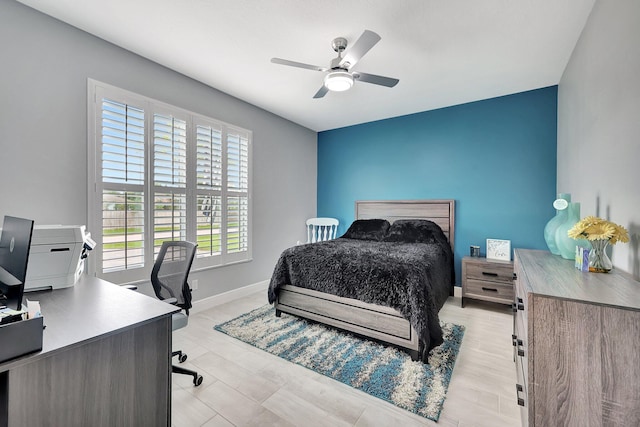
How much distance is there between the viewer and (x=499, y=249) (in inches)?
131

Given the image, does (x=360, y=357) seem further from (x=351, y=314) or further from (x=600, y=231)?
(x=600, y=231)

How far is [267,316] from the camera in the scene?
2.96m

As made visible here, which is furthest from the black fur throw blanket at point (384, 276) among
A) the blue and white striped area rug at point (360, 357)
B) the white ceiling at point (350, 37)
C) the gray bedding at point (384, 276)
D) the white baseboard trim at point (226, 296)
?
the white ceiling at point (350, 37)

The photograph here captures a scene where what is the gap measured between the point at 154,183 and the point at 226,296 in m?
1.61

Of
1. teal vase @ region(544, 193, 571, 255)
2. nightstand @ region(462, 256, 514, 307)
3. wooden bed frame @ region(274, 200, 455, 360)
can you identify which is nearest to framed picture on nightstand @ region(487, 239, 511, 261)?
nightstand @ region(462, 256, 514, 307)

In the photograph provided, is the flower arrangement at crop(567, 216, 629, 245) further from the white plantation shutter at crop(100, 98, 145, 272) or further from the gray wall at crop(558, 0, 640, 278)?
the white plantation shutter at crop(100, 98, 145, 272)

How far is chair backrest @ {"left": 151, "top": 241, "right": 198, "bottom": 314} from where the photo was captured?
6.49ft

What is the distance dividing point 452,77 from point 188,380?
12.3ft

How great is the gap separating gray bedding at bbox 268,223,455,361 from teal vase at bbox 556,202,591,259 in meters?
0.91

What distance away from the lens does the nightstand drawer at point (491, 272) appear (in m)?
3.04

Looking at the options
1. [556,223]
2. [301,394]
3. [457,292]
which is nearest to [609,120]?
[556,223]

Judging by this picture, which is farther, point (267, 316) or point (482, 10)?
point (267, 316)

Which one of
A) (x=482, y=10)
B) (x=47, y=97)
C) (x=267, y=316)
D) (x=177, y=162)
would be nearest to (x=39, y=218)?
(x=47, y=97)

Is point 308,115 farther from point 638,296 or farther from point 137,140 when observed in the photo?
point 638,296
